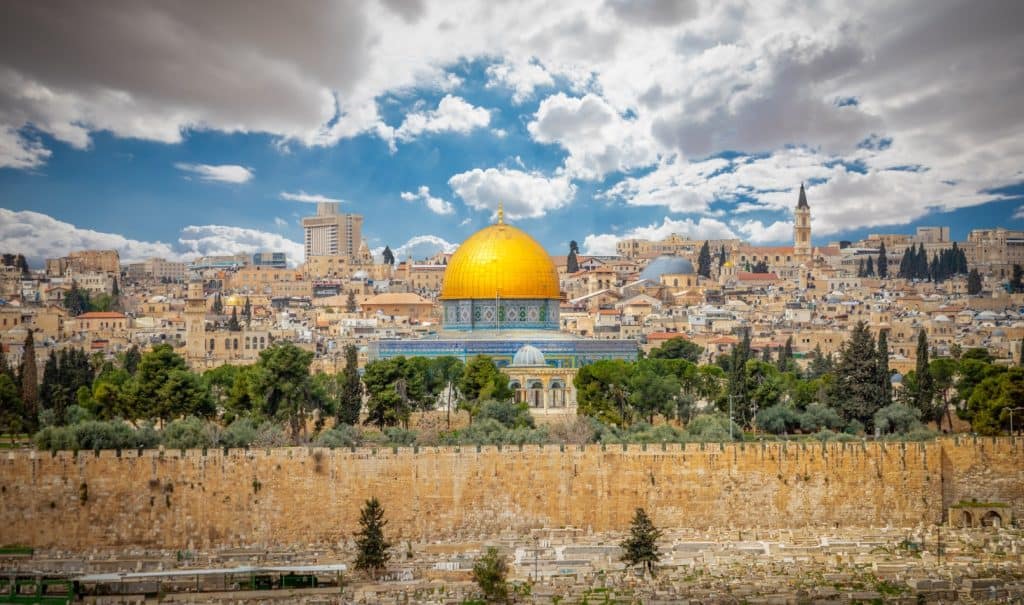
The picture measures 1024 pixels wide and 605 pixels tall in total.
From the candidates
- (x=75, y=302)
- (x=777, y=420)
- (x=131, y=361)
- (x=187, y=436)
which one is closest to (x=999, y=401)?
(x=777, y=420)

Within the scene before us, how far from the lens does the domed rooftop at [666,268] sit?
282ft

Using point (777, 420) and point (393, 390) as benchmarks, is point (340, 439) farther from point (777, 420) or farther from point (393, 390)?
point (777, 420)

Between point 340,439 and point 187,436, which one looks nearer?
point 187,436

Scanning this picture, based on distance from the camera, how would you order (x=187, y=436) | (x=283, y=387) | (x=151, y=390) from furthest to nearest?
1. (x=283, y=387)
2. (x=151, y=390)
3. (x=187, y=436)

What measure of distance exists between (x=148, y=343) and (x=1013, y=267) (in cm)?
5598

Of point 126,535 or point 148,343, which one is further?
point 148,343

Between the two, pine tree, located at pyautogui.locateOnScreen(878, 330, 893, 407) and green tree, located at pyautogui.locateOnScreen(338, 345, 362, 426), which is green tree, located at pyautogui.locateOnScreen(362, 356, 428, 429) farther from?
pine tree, located at pyautogui.locateOnScreen(878, 330, 893, 407)

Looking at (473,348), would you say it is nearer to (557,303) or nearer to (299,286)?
(557,303)

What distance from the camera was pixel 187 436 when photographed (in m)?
25.6

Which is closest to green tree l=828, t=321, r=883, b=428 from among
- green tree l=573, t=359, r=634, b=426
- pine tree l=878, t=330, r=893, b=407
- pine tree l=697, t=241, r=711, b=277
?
pine tree l=878, t=330, r=893, b=407

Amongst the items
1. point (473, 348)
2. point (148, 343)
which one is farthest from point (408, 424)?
point (148, 343)

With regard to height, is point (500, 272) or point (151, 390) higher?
point (500, 272)

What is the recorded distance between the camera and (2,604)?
19.6 m

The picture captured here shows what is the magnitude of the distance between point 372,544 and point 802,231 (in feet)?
267
